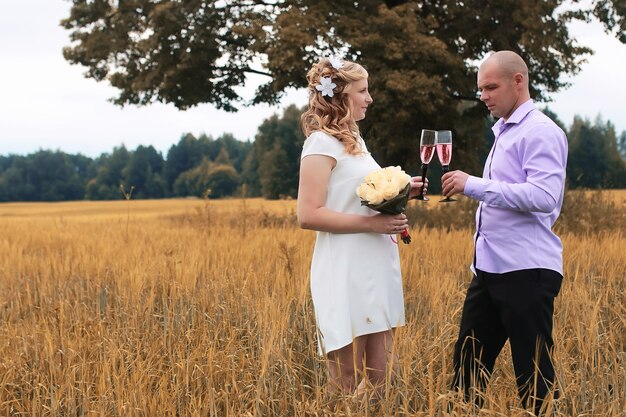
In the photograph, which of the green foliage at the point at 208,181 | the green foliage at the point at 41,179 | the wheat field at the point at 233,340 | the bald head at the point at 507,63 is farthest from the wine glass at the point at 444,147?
the green foliage at the point at 41,179

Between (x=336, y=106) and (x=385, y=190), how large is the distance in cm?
48

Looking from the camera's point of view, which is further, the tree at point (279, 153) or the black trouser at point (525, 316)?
the tree at point (279, 153)

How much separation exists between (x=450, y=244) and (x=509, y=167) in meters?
4.87

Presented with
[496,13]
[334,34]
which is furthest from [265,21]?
[496,13]

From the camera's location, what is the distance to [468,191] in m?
2.67

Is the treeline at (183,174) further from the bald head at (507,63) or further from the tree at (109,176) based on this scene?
the bald head at (507,63)

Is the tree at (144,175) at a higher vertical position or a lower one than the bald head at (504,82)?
higher

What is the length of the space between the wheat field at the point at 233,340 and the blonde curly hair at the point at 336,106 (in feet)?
3.25

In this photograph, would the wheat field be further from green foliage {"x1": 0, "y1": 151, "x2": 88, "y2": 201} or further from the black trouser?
green foliage {"x1": 0, "y1": 151, "x2": 88, "y2": 201}

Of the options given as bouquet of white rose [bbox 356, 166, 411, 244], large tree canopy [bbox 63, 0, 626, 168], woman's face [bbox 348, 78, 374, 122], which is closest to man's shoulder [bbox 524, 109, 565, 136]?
bouquet of white rose [bbox 356, 166, 411, 244]

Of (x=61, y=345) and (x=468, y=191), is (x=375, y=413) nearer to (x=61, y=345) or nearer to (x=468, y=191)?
(x=468, y=191)

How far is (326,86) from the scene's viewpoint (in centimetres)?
273

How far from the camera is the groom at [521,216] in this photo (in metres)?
2.58

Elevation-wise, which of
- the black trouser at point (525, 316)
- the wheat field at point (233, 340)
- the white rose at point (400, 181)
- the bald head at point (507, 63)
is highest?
the bald head at point (507, 63)
